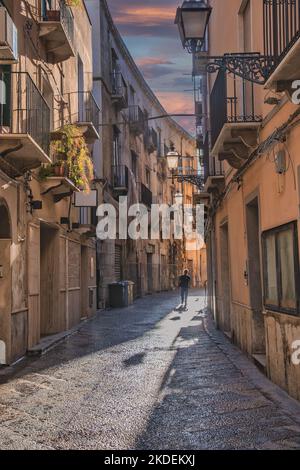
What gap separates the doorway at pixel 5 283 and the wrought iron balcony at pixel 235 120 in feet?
12.0

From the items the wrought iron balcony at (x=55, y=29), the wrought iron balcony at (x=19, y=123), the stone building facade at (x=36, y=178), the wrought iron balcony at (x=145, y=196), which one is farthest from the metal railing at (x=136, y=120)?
the wrought iron balcony at (x=19, y=123)

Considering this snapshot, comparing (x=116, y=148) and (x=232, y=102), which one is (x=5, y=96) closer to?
(x=232, y=102)

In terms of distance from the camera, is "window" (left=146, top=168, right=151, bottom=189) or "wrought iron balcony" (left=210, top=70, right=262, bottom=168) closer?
"wrought iron balcony" (left=210, top=70, right=262, bottom=168)

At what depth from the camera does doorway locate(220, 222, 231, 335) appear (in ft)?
47.6

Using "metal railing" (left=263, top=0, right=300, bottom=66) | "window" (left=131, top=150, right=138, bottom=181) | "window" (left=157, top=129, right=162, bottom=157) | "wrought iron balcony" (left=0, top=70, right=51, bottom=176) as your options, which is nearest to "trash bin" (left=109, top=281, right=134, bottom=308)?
"window" (left=131, top=150, right=138, bottom=181)

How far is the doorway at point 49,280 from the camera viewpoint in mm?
14734

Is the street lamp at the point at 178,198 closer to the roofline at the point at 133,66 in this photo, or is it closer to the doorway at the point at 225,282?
the roofline at the point at 133,66

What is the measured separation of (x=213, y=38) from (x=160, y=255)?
27.3m

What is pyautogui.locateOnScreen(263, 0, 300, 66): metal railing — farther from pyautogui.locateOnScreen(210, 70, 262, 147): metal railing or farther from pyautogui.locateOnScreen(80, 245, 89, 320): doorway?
pyautogui.locateOnScreen(80, 245, 89, 320): doorway

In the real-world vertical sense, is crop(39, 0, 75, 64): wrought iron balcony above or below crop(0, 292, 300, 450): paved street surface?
above

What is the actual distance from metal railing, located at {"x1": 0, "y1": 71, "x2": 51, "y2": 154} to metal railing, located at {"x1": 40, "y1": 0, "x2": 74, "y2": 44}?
2.07m

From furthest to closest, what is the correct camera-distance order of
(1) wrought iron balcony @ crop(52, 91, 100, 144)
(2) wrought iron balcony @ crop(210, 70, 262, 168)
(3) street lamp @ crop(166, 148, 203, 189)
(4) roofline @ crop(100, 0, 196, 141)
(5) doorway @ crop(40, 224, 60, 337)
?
(4) roofline @ crop(100, 0, 196, 141)
(3) street lamp @ crop(166, 148, 203, 189)
(1) wrought iron balcony @ crop(52, 91, 100, 144)
(5) doorway @ crop(40, 224, 60, 337)
(2) wrought iron balcony @ crop(210, 70, 262, 168)

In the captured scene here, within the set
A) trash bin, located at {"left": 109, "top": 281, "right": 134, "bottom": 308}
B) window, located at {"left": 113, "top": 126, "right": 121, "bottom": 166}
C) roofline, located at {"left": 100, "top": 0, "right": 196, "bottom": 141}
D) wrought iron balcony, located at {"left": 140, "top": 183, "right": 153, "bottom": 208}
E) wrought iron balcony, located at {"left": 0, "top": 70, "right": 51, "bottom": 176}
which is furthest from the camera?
wrought iron balcony, located at {"left": 140, "top": 183, "right": 153, "bottom": 208}

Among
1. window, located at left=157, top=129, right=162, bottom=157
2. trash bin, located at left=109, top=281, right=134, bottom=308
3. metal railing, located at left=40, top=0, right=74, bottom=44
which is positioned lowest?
trash bin, located at left=109, top=281, right=134, bottom=308
